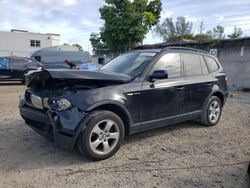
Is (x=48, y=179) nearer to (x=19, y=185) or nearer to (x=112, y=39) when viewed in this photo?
(x=19, y=185)

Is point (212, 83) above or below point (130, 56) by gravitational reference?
below

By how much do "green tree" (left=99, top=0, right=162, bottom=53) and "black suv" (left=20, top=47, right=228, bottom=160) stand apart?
1557 centimetres

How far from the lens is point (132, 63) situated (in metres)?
5.24

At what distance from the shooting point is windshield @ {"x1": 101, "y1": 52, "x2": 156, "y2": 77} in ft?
16.4

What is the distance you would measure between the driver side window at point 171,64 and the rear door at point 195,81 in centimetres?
19

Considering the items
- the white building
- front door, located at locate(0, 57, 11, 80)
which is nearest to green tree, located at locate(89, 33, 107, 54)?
front door, located at locate(0, 57, 11, 80)

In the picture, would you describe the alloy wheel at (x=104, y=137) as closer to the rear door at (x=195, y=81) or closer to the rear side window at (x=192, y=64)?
the rear door at (x=195, y=81)

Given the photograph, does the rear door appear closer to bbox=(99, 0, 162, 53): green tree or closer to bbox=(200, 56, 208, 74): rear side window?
bbox=(200, 56, 208, 74): rear side window

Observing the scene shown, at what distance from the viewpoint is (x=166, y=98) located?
5102 mm

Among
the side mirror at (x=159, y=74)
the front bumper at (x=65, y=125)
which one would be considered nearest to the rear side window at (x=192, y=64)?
the side mirror at (x=159, y=74)

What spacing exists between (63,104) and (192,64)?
3.07 metres

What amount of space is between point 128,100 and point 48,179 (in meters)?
1.67

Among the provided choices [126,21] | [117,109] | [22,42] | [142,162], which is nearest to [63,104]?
[117,109]

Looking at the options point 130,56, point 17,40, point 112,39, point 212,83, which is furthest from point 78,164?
point 17,40
